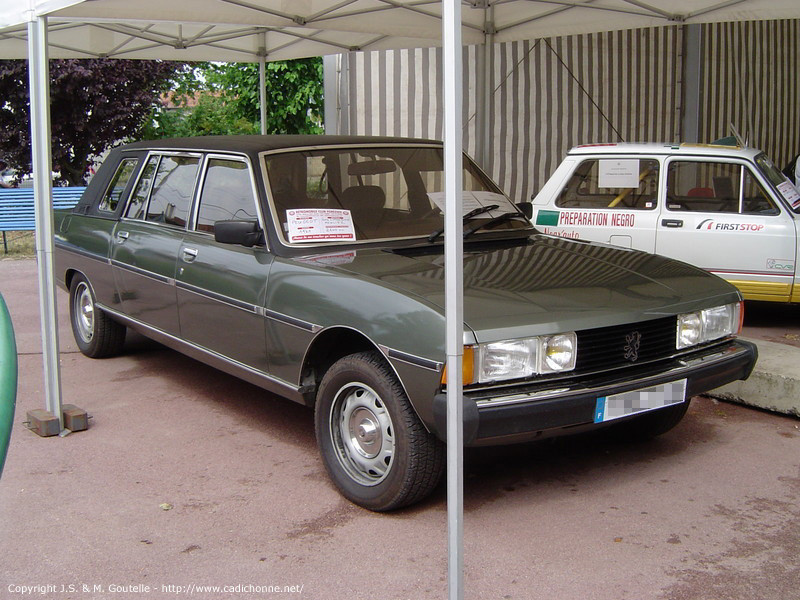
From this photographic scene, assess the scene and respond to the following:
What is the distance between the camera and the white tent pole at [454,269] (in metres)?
2.98

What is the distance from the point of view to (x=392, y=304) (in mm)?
3861

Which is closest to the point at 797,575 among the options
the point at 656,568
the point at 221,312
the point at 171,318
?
the point at 656,568

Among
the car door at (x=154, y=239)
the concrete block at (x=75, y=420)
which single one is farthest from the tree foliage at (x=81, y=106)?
the concrete block at (x=75, y=420)

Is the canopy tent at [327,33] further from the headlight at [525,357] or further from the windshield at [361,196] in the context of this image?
the windshield at [361,196]

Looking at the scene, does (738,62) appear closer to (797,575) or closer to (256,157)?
(256,157)

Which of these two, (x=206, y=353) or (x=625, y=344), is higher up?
(x=625, y=344)

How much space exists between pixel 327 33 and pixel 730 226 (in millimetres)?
4428

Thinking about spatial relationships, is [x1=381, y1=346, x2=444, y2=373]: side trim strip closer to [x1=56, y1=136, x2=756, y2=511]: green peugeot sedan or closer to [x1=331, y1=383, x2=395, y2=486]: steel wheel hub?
[x1=56, y1=136, x2=756, y2=511]: green peugeot sedan

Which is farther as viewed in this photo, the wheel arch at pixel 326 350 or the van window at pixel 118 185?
the van window at pixel 118 185

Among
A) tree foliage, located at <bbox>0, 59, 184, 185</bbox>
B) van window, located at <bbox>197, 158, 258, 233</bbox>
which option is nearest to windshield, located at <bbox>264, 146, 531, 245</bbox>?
van window, located at <bbox>197, 158, 258, 233</bbox>

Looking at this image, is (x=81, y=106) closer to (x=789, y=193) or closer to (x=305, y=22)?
(x=305, y=22)

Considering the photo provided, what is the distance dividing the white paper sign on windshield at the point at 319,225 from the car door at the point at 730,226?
3.87 meters

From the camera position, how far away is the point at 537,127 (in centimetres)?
1194

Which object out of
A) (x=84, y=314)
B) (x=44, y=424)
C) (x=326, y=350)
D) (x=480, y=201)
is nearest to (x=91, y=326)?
(x=84, y=314)
